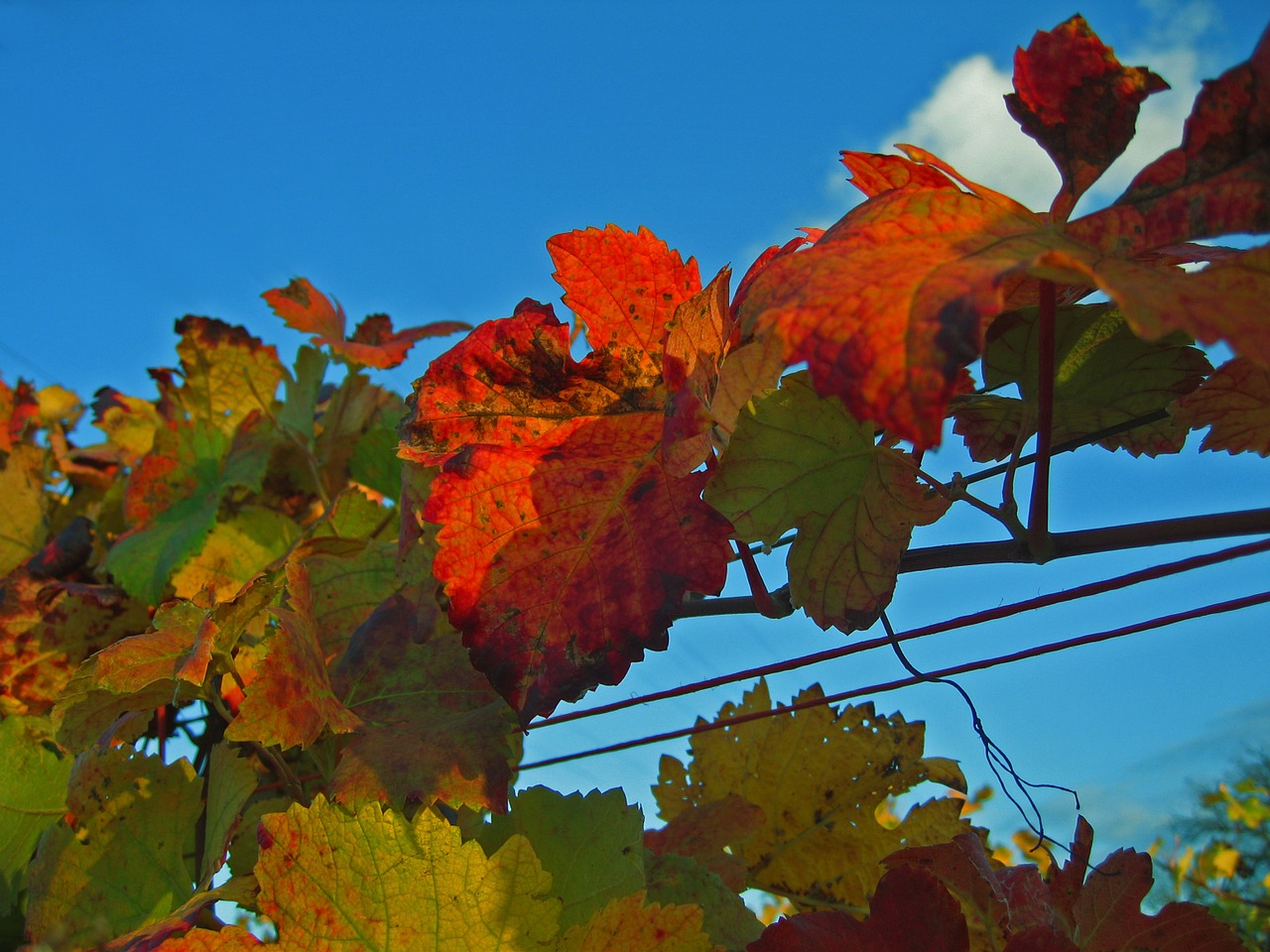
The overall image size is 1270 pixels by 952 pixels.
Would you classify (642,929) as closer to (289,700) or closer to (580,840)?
(580,840)

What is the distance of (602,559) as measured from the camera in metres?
0.59

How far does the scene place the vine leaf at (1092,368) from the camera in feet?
1.99

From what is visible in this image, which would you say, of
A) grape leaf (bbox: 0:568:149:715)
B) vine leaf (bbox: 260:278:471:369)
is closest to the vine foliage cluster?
grape leaf (bbox: 0:568:149:715)

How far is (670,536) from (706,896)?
301mm

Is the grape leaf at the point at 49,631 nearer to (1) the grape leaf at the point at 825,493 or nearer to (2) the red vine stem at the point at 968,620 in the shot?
(2) the red vine stem at the point at 968,620

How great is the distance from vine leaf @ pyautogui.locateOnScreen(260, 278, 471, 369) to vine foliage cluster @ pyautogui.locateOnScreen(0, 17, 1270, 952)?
44 cm

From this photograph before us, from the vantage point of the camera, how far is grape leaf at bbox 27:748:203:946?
73cm

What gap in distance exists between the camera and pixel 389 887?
576 millimetres

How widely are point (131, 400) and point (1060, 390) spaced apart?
4.61 ft

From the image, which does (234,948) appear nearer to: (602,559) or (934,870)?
(602,559)

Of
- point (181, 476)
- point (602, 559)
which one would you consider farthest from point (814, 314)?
point (181, 476)

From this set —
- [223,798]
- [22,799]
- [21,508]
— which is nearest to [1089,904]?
[223,798]

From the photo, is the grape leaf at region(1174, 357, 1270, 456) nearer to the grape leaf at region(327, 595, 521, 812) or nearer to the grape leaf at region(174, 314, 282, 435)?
the grape leaf at region(327, 595, 521, 812)

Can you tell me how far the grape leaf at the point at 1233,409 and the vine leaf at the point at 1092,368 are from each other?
0.06 ft
